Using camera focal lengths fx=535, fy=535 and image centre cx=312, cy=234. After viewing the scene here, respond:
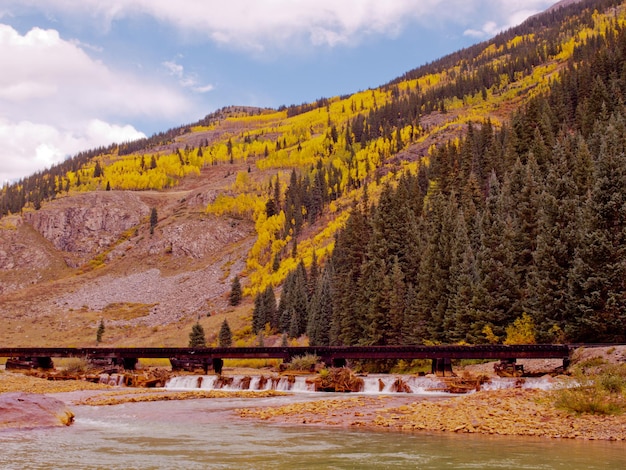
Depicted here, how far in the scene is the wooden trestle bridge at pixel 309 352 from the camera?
4316 centimetres

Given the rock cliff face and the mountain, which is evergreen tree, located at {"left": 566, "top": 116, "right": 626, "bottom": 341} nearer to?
the mountain

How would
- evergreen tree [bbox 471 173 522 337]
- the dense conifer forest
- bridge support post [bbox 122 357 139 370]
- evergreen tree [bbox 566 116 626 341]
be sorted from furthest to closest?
bridge support post [bbox 122 357 139 370] → evergreen tree [bbox 471 173 522 337] → the dense conifer forest → evergreen tree [bbox 566 116 626 341]

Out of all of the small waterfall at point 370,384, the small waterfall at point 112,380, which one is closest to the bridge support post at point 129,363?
the small waterfall at point 370,384

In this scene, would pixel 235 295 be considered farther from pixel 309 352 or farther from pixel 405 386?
pixel 405 386

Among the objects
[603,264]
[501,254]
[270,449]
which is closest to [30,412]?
[270,449]

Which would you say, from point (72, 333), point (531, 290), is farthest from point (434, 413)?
point (72, 333)

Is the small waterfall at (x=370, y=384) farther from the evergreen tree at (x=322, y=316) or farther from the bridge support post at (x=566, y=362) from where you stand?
the evergreen tree at (x=322, y=316)

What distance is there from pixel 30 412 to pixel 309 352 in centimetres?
3652

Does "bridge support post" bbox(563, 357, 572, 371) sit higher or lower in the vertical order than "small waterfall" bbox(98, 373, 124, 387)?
higher

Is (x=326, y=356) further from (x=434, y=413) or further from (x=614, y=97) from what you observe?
(x=614, y=97)

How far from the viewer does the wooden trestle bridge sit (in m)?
43.2

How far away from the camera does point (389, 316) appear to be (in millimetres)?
65500

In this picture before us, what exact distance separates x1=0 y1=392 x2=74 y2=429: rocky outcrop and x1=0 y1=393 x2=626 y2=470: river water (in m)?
0.86

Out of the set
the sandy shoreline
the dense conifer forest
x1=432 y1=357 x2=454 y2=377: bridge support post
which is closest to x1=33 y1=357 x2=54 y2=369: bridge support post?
the dense conifer forest
